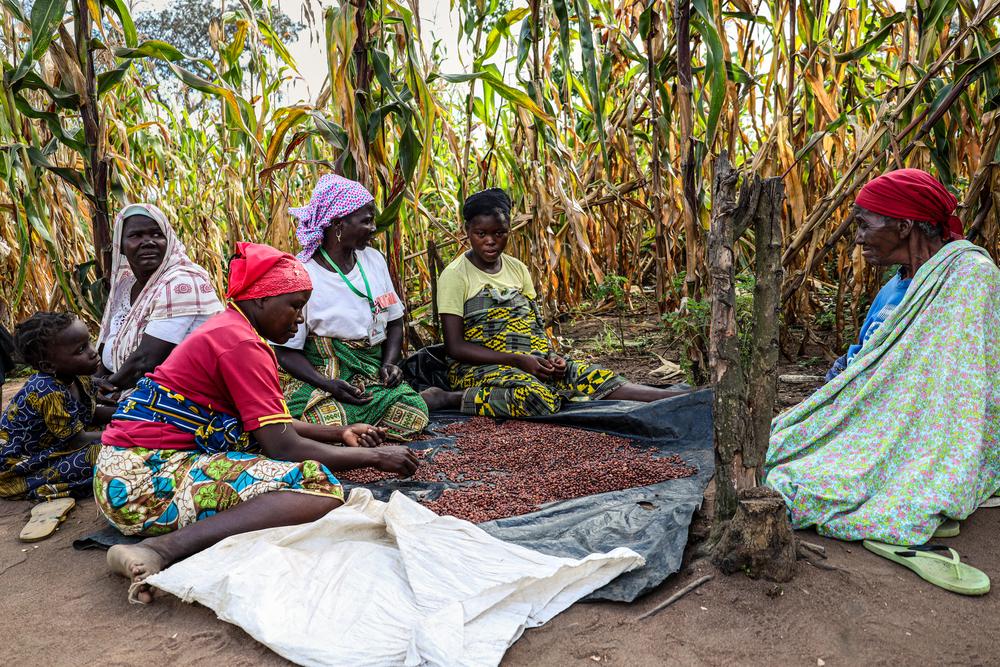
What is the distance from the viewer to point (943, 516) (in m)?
2.06

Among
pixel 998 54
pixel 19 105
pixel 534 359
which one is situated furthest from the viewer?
pixel 534 359

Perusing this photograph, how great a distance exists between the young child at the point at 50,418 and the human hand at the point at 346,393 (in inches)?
36.6

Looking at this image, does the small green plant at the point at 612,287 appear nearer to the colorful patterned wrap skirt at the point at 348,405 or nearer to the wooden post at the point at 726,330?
the colorful patterned wrap skirt at the point at 348,405

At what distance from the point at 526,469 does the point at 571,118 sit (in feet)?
8.22

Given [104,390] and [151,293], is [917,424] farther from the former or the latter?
[104,390]

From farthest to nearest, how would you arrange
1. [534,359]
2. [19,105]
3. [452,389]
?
[452,389] → [534,359] → [19,105]

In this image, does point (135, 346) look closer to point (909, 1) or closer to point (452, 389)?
point (452, 389)

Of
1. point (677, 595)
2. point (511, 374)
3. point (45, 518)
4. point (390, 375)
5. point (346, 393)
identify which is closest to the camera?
point (677, 595)

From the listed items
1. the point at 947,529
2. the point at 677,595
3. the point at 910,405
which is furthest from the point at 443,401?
the point at 947,529

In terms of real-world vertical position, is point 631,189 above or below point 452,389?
above

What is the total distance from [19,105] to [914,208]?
3.40m

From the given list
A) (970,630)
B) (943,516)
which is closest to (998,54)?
(943,516)

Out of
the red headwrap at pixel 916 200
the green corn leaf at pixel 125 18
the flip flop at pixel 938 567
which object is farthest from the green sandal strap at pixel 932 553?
the green corn leaf at pixel 125 18

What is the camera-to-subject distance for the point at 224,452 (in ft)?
7.19
